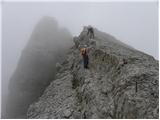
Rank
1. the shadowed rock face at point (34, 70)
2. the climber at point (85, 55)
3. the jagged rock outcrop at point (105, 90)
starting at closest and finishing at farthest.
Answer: the jagged rock outcrop at point (105, 90) < the climber at point (85, 55) < the shadowed rock face at point (34, 70)

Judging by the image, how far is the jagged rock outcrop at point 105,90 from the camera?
28878mm

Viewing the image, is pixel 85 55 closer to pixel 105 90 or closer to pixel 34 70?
pixel 105 90

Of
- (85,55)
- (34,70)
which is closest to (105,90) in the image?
(85,55)

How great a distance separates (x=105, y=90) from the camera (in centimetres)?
3397

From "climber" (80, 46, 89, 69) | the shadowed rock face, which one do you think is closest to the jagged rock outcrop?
"climber" (80, 46, 89, 69)

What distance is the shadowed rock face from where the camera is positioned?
66.9m

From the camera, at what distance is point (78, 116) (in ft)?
108

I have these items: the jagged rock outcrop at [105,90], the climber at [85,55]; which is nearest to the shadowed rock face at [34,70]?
the jagged rock outcrop at [105,90]

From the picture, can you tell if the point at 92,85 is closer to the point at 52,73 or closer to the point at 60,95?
the point at 60,95

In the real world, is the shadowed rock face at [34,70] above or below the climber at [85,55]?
below

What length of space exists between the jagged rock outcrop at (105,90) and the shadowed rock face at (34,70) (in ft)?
74.9

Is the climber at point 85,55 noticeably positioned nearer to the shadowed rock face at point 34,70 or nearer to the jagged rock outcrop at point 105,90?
the jagged rock outcrop at point 105,90

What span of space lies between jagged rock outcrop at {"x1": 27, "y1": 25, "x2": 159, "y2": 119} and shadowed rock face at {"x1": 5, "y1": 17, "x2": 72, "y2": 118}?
74.9 feet

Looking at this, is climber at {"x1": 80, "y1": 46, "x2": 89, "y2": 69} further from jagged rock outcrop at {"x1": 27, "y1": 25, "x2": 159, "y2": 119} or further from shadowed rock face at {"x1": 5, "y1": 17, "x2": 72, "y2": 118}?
shadowed rock face at {"x1": 5, "y1": 17, "x2": 72, "y2": 118}
